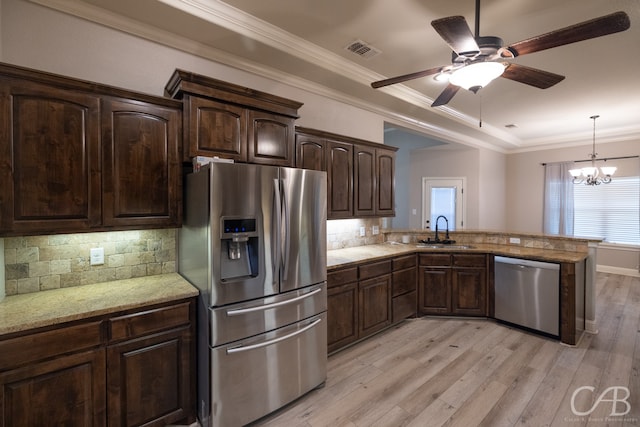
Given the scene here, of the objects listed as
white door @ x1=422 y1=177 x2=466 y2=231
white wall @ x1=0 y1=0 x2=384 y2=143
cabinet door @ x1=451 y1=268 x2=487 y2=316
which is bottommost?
cabinet door @ x1=451 y1=268 x2=487 y2=316

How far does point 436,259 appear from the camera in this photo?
3.73m

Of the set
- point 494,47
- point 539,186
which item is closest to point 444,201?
point 539,186

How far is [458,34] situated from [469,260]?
279cm

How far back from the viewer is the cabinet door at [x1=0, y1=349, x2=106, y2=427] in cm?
140

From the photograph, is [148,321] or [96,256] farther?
[96,256]

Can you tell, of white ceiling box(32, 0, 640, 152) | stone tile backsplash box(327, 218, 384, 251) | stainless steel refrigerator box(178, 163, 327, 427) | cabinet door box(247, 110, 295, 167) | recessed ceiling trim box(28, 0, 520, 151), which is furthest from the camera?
stone tile backsplash box(327, 218, 384, 251)

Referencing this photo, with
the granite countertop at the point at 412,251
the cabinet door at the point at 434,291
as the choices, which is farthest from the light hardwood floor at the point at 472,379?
the granite countertop at the point at 412,251

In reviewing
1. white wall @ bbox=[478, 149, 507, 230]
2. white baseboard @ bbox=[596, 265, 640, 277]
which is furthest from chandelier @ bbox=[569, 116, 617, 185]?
white baseboard @ bbox=[596, 265, 640, 277]

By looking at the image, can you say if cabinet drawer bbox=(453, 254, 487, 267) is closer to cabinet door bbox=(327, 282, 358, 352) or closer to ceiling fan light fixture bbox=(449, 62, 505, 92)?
cabinet door bbox=(327, 282, 358, 352)

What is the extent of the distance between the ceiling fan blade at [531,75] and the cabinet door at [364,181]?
1.66 m

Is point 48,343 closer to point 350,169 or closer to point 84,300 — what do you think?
point 84,300

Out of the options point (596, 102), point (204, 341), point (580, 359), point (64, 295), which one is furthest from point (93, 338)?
point (596, 102)

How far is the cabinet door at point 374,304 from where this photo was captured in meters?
3.08

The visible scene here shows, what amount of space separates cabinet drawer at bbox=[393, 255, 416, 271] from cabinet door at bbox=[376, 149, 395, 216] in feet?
2.07
